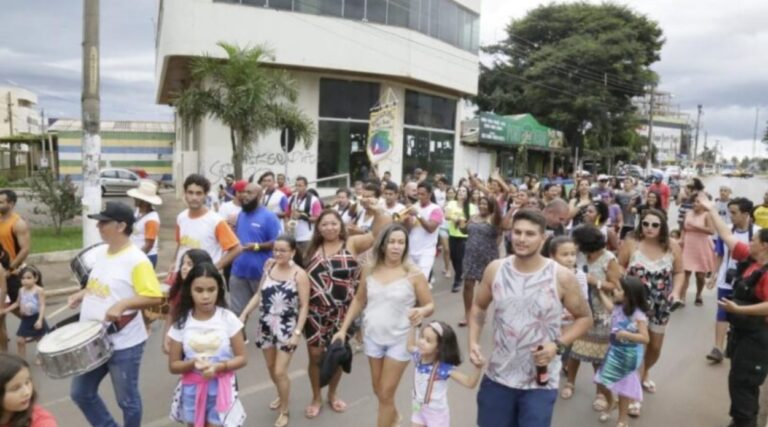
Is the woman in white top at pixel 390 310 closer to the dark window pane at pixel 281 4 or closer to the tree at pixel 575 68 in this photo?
the dark window pane at pixel 281 4

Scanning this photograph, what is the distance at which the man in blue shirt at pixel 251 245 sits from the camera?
5855 millimetres

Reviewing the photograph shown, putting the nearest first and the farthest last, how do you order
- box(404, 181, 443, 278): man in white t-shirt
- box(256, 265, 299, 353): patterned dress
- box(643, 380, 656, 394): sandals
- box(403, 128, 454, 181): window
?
box(256, 265, 299, 353): patterned dress, box(643, 380, 656, 394): sandals, box(404, 181, 443, 278): man in white t-shirt, box(403, 128, 454, 181): window

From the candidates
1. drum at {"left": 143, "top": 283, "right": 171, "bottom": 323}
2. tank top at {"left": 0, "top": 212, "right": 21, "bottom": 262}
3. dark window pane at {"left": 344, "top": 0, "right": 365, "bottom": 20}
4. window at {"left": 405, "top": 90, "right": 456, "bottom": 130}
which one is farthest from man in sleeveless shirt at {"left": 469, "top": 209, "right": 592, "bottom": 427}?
window at {"left": 405, "top": 90, "right": 456, "bottom": 130}

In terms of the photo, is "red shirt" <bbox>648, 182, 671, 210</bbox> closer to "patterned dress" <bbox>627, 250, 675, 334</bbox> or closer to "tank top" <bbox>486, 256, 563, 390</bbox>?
"patterned dress" <bbox>627, 250, 675, 334</bbox>

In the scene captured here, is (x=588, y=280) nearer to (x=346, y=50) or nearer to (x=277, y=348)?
(x=277, y=348)

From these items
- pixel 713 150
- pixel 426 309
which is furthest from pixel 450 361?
pixel 713 150

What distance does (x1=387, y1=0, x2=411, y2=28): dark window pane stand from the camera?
2375cm

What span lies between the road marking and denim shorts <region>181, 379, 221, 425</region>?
131 cm

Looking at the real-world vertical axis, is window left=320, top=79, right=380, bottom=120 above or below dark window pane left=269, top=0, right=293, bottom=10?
below

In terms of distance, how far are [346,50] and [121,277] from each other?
20.0 meters

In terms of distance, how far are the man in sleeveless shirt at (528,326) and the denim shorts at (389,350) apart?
2.46 ft

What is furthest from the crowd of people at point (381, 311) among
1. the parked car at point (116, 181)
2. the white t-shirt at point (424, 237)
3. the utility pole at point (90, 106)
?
the parked car at point (116, 181)

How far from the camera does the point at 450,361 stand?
360cm

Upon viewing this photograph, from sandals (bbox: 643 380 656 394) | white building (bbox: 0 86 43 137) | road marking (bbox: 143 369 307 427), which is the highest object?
white building (bbox: 0 86 43 137)
